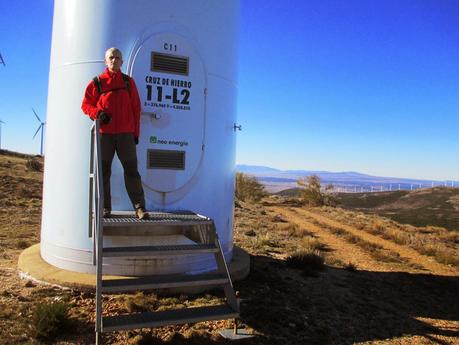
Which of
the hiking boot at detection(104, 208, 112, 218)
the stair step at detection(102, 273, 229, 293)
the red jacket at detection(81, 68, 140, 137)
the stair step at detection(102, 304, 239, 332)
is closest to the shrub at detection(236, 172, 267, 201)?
the hiking boot at detection(104, 208, 112, 218)

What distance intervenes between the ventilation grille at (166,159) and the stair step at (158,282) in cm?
207

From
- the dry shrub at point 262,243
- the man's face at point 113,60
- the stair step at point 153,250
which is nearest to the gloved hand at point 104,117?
the man's face at point 113,60

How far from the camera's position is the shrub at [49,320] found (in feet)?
16.4

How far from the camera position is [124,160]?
5852 millimetres

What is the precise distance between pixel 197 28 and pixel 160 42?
68 centimetres

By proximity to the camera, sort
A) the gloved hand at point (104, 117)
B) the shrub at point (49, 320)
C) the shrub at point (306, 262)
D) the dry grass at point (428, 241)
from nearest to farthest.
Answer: the shrub at point (49, 320) → the gloved hand at point (104, 117) → the shrub at point (306, 262) → the dry grass at point (428, 241)

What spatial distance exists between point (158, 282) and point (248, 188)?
2804 centimetres

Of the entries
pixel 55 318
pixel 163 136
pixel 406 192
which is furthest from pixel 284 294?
pixel 406 192

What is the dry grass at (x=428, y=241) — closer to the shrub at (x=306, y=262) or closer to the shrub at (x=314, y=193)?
the shrub at (x=306, y=262)

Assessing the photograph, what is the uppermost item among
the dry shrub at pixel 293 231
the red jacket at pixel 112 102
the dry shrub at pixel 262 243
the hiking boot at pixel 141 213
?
the red jacket at pixel 112 102

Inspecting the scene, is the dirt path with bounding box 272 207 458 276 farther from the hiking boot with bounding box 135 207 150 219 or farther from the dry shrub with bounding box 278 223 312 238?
the hiking boot with bounding box 135 207 150 219

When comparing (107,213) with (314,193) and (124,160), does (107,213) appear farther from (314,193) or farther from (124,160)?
(314,193)

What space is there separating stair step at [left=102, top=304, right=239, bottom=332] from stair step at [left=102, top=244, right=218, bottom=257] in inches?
24.2

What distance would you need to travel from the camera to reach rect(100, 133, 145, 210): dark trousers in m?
5.78
